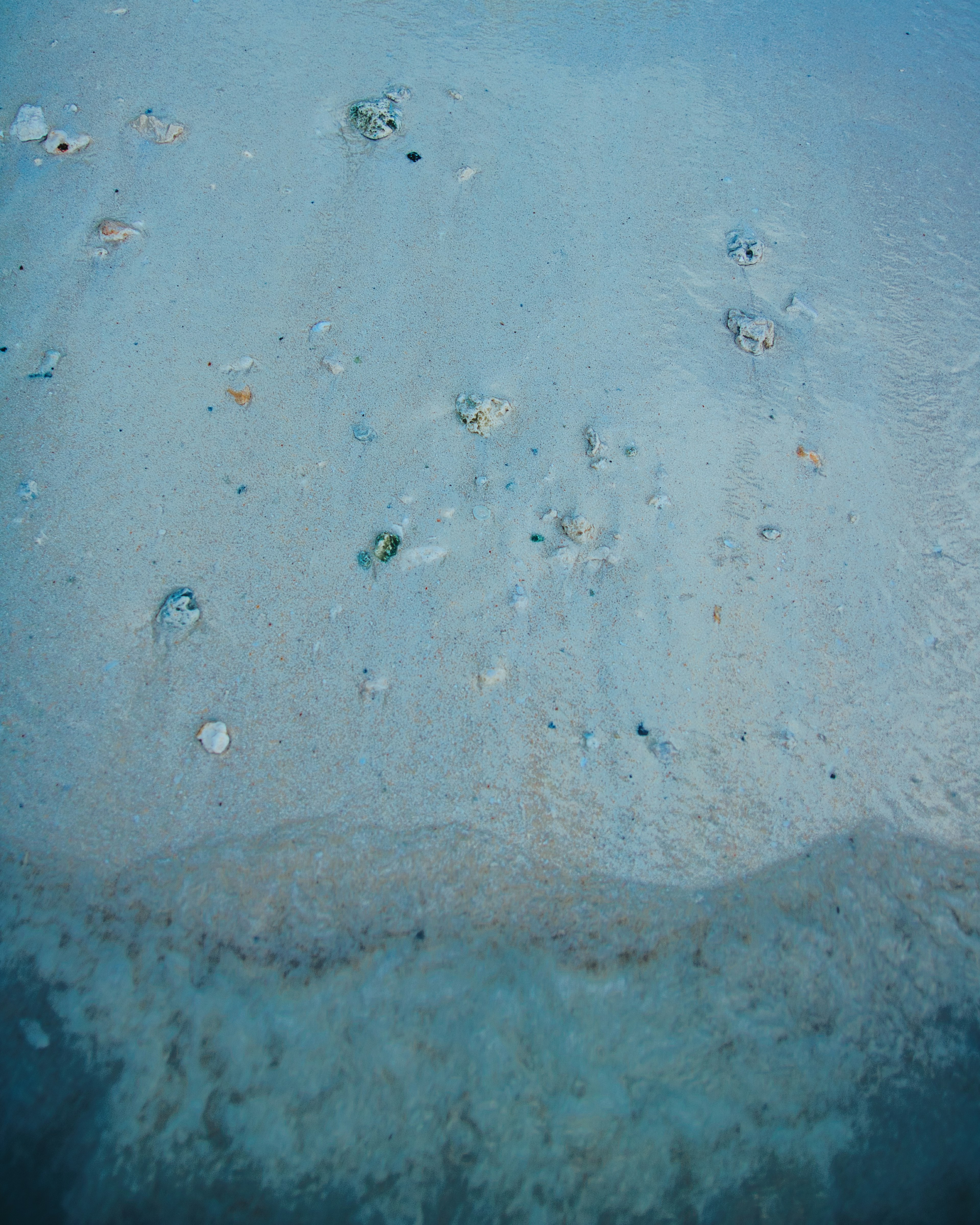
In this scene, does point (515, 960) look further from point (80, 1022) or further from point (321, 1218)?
point (80, 1022)

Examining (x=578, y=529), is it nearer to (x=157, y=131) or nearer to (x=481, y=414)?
(x=481, y=414)

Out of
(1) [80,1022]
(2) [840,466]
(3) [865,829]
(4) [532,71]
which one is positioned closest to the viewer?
(1) [80,1022]

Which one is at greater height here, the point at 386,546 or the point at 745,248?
the point at 745,248

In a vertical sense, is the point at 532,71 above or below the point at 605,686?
above

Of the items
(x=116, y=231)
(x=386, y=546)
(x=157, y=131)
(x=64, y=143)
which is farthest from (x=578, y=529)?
(x=64, y=143)

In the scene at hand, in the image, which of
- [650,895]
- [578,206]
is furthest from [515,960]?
[578,206]

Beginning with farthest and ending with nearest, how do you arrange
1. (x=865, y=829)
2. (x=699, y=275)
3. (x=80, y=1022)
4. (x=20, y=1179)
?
(x=699, y=275) → (x=865, y=829) → (x=80, y=1022) → (x=20, y=1179)

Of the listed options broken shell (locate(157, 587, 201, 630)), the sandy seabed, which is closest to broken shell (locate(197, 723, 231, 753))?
the sandy seabed
